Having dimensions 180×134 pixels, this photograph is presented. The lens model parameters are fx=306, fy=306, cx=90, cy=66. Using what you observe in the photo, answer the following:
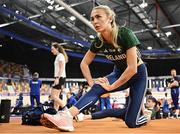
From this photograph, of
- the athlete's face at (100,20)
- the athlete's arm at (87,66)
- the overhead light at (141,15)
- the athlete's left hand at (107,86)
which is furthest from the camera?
the overhead light at (141,15)

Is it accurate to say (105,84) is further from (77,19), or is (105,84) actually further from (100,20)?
(77,19)

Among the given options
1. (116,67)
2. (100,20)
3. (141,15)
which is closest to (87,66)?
(116,67)

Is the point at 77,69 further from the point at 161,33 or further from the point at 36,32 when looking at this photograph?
the point at 161,33

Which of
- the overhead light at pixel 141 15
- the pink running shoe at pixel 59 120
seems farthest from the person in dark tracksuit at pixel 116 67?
the overhead light at pixel 141 15

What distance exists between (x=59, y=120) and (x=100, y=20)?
33.3 inches

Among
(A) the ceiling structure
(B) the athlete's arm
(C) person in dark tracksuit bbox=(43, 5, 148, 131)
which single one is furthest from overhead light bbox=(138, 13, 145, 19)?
(B) the athlete's arm

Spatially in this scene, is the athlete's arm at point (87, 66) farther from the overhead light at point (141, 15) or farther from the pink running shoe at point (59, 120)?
the overhead light at point (141, 15)

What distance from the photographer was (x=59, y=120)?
7.93ft

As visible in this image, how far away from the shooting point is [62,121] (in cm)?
244

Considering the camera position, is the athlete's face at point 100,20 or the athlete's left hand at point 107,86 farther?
the athlete's left hand at point 107,86

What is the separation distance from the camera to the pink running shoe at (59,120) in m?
2.39

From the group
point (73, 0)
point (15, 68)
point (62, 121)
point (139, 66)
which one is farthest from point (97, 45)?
point (15, 68)

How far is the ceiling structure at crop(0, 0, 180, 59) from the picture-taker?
37.7ft

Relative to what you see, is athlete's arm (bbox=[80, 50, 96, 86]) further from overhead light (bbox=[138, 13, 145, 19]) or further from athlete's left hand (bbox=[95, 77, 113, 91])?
overhead light (bbox=[138, 13, 145, 19])
